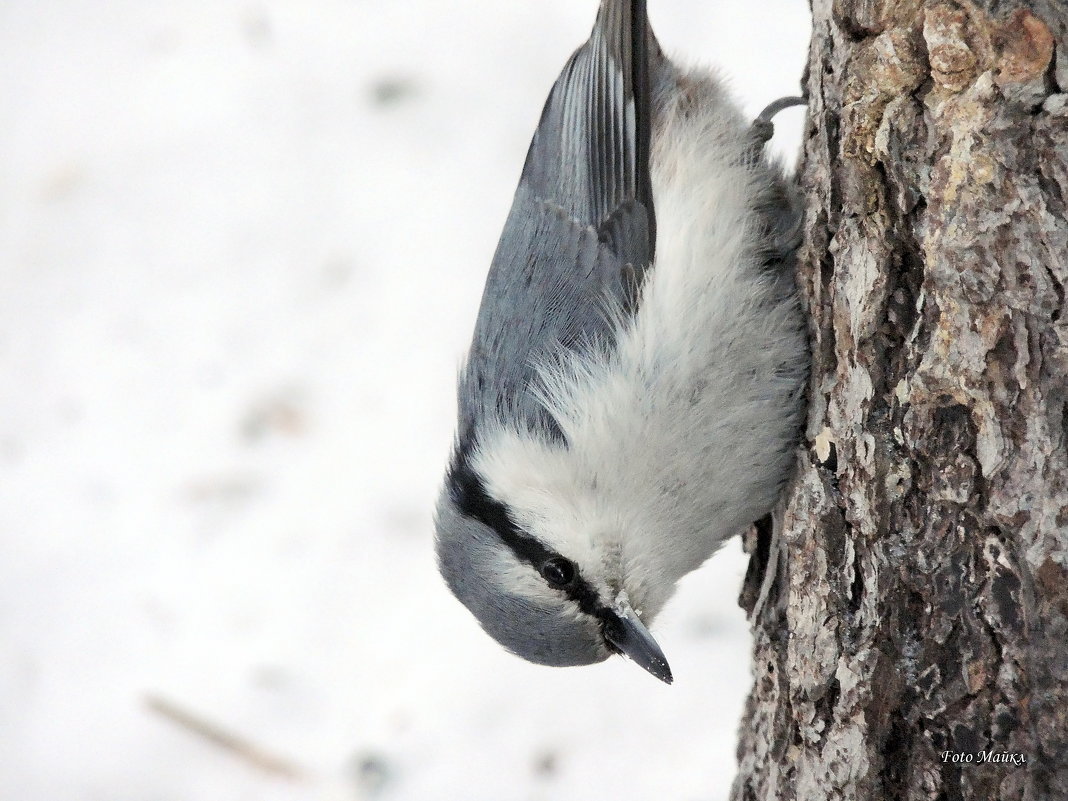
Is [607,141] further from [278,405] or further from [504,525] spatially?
[278,405]

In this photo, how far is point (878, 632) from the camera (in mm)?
1719

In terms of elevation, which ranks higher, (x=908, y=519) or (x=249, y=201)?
(x=249, y=201)

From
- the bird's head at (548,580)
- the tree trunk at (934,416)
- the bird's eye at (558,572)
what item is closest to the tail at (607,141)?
the tree trunk at (934,416)

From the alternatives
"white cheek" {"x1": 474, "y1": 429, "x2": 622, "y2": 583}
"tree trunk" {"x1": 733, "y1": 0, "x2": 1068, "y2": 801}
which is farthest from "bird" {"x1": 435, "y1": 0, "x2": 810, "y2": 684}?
"tree trunk" {"x1": 733, "y1": 0, "x2": 1068, "y2": 801}

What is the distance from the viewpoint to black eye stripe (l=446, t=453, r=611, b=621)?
6.82 feet

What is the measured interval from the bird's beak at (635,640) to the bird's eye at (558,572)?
0.36 feet

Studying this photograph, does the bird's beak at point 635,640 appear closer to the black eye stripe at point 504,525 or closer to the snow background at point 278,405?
the black eye stripe at point 504,525

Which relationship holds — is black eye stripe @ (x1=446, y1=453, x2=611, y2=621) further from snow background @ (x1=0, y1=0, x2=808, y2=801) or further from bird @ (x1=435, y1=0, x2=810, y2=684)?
snow background @ (x1=0, y1=0, x2=808, y2=801)

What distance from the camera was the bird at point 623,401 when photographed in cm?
203

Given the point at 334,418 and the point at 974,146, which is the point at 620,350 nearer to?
the point at 974,146

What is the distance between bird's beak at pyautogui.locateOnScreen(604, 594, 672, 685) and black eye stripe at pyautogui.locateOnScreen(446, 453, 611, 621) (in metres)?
0.03

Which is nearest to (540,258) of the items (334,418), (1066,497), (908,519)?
(908,519)

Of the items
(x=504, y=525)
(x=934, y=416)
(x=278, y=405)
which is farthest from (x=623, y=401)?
(x=278, y=405)

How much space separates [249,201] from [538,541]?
83.7 inches
